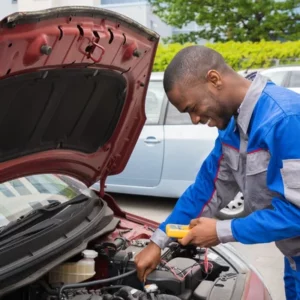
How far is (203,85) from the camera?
208 centimetres

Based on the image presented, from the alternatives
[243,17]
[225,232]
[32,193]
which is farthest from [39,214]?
[243,17]

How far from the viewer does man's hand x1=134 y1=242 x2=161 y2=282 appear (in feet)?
7.95

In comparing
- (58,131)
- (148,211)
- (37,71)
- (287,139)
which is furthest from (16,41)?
(148,211)

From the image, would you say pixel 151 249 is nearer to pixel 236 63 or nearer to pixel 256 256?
pixel 256 256

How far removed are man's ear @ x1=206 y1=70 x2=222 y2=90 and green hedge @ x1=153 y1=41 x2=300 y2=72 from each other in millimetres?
11463

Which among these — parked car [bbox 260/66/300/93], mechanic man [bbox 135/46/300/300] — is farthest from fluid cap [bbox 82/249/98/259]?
parked car [bbox 260/66/300/93]

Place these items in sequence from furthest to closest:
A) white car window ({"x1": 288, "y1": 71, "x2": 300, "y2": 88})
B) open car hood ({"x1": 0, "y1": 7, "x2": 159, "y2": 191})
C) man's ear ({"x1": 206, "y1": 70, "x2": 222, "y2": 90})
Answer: white car window ({"x1": 288, "y1": 71, "x2": 300, "y2": 88}) → man's ear ({"x1": 206, "y1": 70, "x2": 222, "y2": 90}) → open car hood ({"x1": 0, "y1": 7, "x2": 159, "y2": 191})

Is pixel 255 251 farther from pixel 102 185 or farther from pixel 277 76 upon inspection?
pixel 277 76

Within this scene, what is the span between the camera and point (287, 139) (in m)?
1.92

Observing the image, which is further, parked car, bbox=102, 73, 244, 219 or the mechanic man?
parked car, bbox=102, 73, 244, 219

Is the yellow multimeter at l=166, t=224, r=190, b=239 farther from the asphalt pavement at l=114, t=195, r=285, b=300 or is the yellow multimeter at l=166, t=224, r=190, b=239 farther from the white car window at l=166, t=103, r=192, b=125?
the white car window at l=166, t=103, r=192, b=125

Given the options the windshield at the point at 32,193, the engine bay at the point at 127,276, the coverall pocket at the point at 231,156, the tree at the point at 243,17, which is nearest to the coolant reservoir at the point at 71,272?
the engine bay at the point at 127,276

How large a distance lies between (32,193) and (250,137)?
1.34 meters

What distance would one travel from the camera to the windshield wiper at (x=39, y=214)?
2.38 metres
